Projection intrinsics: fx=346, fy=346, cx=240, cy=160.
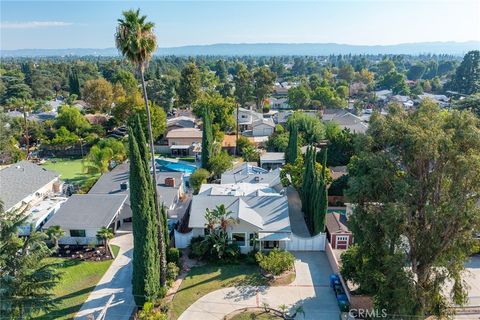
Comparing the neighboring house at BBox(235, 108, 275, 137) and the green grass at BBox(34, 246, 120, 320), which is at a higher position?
the neighboring house at BBox(235, 108, 275, 137)

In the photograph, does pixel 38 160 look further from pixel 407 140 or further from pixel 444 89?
pixel 444 89

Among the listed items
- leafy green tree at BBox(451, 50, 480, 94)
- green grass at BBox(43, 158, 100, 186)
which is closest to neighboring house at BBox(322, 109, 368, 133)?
green grass at BBox(43, 158, 100, 186)

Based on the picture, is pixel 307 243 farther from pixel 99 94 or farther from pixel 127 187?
pixel 99 94

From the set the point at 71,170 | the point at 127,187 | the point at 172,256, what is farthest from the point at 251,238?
the point at 71,170

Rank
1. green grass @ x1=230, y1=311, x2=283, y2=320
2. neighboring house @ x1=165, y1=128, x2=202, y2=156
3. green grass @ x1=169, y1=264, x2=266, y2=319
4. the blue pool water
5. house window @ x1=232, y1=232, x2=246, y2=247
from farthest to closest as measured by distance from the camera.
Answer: neighboring house @ x1=165, y1=128, x2=202, y2=156
the blue pool water
house window @ x1=232, y1=232, x2=246, y2=247
green grass @ x1=169, y1=264, x2=266, y2=319
green grass @ x1=230, y1=311, x2=283, y2=320

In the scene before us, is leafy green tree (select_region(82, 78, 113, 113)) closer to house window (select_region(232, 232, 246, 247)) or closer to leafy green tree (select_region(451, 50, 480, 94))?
house window (select_region(232, 232, 246, 247))

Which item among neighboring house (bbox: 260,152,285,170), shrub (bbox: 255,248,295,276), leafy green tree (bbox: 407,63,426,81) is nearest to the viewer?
shrub (bbox: 255,248,295,276)

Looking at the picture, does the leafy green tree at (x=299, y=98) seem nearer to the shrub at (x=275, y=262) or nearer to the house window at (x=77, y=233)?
the shrub at (x=275, y=262)

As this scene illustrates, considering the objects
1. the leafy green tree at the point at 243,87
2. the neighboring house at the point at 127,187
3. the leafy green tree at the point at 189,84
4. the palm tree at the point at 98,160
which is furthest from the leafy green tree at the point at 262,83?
the palm tree at the point at 98,160
